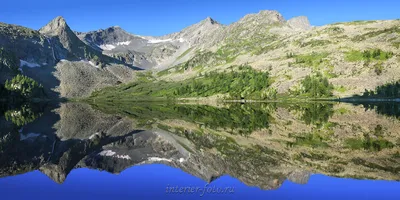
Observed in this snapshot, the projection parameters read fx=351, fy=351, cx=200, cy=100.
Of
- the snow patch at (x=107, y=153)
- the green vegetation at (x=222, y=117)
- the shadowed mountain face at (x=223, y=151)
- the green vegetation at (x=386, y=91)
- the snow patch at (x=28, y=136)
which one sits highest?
the green vegetation at (x=386, y=91)

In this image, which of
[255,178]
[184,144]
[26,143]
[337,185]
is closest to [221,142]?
[184,144]

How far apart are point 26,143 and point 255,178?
124ft

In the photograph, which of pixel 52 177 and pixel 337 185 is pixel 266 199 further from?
pixel 52 177

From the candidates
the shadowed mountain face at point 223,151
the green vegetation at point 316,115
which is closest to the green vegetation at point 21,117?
the shadowed mountain face at point 223,151

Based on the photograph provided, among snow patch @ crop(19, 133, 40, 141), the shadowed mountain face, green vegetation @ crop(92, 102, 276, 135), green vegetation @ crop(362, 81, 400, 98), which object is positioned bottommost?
the shadowed mountain face

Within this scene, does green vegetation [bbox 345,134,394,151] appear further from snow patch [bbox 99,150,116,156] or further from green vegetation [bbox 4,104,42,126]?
green vegetation [bbox 4,104,42,126]

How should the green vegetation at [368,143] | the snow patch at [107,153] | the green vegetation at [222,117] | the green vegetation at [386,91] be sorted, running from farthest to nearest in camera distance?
the green vegetation at [386,91] < the green vegetation at [222,117] < the snow patch at [107,153] < the green vegetation at [368,143]

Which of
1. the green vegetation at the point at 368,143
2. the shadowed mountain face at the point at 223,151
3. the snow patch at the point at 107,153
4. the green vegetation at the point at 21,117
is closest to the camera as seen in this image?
the shadowed mountain face at the point at 223,151

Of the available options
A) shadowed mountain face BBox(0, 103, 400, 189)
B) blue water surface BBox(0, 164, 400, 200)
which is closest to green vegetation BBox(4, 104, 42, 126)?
shadowed mountain face BBox(0, 103, 400, 189)

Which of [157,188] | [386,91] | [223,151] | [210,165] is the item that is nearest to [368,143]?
[223,151]

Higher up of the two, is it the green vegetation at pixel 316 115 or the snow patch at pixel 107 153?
the green vegetation at pixel 316 115

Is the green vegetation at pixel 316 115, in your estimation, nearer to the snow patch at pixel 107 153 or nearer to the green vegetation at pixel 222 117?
the green vegetation at pixel 222 117

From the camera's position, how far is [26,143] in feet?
175

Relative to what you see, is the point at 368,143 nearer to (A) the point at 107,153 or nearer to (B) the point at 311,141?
(B) the point at 311,141
